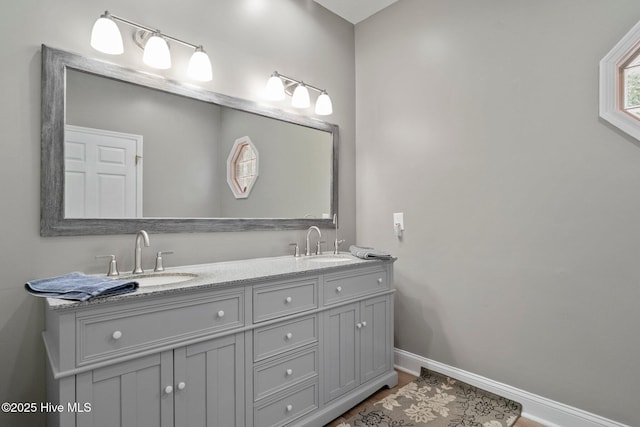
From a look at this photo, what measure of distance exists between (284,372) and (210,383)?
0.39 metres

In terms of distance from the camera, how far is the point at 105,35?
1501mm

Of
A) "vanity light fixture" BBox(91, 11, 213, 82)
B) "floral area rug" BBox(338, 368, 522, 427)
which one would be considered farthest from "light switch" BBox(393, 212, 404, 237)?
"vanity light fixture" BBox(91, 11, 213, 82)

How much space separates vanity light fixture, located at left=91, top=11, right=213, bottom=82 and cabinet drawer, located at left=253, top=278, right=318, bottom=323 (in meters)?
1.21

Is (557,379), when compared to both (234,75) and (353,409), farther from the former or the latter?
(234,75)

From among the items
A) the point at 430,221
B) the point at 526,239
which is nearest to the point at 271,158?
the point at 430,221

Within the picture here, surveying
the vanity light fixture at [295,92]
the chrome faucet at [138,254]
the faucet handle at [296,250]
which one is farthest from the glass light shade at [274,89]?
the chrome faucet at [138,254]

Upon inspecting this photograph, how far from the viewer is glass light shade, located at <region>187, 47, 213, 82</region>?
1792 mm

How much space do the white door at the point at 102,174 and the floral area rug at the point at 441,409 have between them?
1630 millimetres

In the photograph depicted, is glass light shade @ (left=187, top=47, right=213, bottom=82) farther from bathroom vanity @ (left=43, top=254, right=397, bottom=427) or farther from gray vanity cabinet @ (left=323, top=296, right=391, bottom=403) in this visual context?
gray vanity cabinet @ (left=323, top=296, right=391, bottom=403)

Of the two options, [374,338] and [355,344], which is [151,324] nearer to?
[355,344]

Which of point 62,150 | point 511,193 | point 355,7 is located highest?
point 355,7

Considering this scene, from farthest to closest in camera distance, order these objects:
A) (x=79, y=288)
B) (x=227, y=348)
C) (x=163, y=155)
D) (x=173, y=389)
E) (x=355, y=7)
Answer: (x=355, y=7), (x=163, y=155), (x=227, y=348), (x=173, y=389), (x=79, y=288)

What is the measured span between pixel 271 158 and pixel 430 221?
119 centimetres

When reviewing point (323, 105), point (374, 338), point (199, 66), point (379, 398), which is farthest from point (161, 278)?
point (323, 105)
